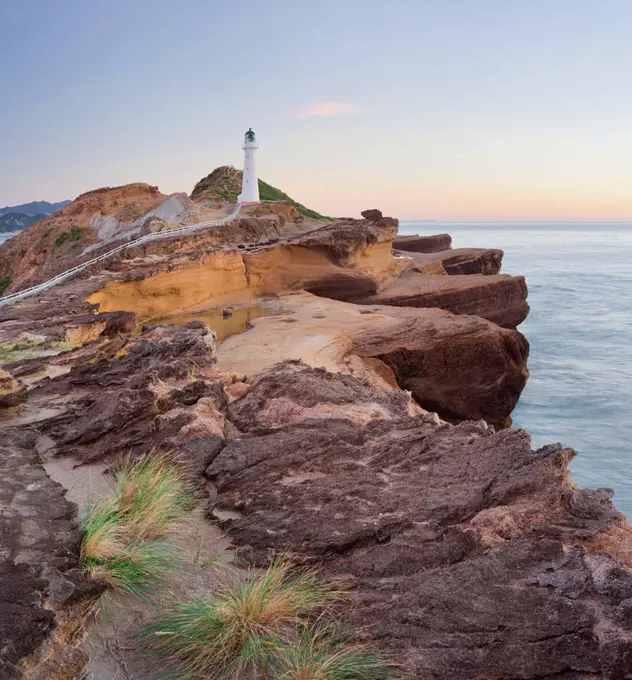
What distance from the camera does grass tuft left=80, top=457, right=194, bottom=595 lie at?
395 centimetres

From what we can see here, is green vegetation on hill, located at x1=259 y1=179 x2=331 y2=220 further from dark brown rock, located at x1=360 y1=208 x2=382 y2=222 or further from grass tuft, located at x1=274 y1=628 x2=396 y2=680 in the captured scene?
grass tuft, located at x1=274 y1=628 x2=396 y2=680

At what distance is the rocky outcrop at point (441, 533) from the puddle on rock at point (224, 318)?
12.0 meters

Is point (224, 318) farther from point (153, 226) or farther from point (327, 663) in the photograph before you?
point (327, 663)

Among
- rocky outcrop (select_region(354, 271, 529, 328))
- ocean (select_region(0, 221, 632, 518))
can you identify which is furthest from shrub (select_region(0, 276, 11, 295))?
ocean (select_region(0, 221, 632, 518))

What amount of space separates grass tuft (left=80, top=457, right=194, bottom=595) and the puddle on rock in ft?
41.0

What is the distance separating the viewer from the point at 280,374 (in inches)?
309

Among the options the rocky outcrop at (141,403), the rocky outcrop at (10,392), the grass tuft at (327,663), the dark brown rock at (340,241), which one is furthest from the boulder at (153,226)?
the grass tuft at (327,663)

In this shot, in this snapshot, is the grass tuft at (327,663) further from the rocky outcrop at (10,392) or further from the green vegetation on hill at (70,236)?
the green vegetation on hill at (70,236)

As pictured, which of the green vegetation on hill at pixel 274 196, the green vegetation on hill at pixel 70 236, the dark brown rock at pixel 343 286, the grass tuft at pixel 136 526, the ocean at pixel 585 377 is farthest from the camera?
the green vegetation on hill at pixel 274 196

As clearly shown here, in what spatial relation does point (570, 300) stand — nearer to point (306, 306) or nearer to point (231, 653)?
point (306, 306)

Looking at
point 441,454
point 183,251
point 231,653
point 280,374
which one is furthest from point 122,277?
point 231,653

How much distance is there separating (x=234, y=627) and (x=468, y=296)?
69.2 ft

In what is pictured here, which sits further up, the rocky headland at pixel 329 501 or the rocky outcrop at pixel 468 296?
the rocky headland at pixel 329 501

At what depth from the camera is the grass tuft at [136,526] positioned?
3.95m
